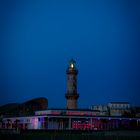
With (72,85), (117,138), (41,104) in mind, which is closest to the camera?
(117,138)

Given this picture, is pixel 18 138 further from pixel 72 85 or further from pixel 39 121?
pixel 72 85

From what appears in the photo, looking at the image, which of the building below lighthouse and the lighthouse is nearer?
the building below lighthouse

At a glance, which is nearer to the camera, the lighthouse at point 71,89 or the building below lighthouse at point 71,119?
the building below lighthouse at point 71,119

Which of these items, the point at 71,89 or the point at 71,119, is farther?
the point at 71,89

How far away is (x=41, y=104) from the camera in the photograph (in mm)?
124312

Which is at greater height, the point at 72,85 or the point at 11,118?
the point at 72,85

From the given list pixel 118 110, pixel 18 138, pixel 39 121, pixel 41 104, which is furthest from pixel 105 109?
pixel 18 138

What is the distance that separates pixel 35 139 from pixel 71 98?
57305mm

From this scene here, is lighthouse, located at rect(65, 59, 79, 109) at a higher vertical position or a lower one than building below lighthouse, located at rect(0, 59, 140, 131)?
higher

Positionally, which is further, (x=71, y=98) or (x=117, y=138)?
(x=71, y=98)

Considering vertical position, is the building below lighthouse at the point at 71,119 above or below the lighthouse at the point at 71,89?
below

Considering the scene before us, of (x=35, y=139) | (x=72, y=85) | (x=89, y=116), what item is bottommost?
(x=35, y=139)

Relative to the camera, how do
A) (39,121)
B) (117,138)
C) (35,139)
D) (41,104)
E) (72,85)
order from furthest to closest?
(41,104), (72,85), (39,121), (35,139), (117,138)

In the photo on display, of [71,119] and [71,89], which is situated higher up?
[71,89]
